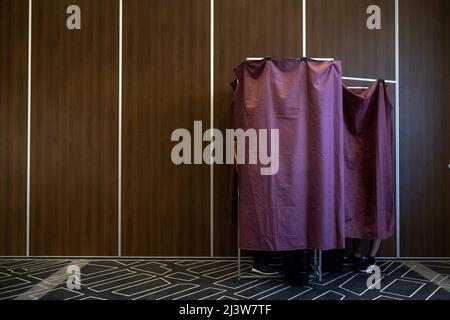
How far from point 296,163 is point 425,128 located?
1932mm

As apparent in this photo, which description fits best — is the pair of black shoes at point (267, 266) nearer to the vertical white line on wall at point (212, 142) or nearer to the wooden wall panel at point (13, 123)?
the vertical white line on wall at point (212, 142)

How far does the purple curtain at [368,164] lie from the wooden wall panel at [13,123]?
130 inches

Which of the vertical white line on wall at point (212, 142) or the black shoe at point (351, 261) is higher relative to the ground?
the vertical white line on wall at point (212, 142)

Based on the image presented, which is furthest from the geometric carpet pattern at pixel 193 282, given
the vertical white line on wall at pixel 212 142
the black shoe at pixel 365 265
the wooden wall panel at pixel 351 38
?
the wooden wall panel at pixel 351 38

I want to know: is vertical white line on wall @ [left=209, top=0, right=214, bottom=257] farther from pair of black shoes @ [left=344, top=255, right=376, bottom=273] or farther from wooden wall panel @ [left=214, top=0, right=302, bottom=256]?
pair of black shoes @ [left=344, top=255, right=376, bottom=273]

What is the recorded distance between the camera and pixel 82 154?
3322 millimetres

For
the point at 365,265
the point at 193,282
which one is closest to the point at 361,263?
the point at 365,265

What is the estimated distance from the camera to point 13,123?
338 cm

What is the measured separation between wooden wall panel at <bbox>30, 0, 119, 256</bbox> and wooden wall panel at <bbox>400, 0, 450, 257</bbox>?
3099 millimetres

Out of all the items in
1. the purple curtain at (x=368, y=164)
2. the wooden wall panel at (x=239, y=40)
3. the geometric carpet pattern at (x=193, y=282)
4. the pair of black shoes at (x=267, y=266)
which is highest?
the wooden wall panel at (x=239, y=40)

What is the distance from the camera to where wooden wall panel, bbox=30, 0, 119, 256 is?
330cm

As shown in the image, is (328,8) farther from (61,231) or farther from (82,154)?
(61,231)

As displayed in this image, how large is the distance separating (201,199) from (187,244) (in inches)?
19.3

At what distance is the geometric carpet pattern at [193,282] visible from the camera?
2.30 metres
